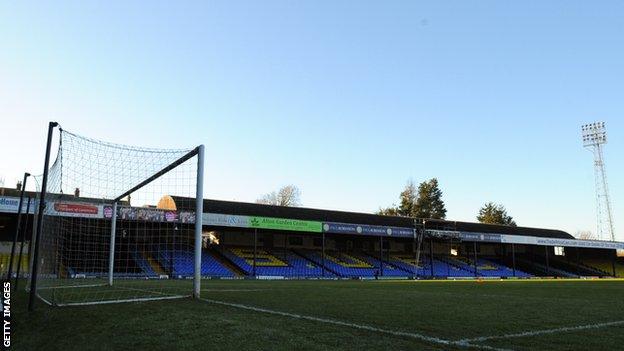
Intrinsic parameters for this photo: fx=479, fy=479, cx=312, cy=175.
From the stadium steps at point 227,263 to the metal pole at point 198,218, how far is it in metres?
26.5

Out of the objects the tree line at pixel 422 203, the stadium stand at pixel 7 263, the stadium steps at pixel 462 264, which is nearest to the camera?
the stadium stand at pixel 7 263

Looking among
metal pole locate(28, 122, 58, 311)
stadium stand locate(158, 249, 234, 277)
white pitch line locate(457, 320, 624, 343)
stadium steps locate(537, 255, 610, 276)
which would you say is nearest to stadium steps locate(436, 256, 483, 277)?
stadium steps locate(537, 255, 610, 276)

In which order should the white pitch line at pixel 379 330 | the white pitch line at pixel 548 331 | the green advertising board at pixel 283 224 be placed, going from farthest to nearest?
the green advertising board at pixel 283 224 → the white pitch line at pixel 548 331 → the white pitch line at pixel 379 330

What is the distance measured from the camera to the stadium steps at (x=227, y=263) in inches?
1474

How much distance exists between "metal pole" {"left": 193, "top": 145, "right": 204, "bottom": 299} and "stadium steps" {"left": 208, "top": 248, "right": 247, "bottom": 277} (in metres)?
26.5

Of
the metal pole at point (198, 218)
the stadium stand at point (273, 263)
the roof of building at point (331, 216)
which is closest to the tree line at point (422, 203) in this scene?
the roof of building at point (331, 216)

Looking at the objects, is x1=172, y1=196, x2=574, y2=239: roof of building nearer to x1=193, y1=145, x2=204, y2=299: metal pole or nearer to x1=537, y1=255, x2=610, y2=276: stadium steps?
x1=537, y1=255, x2=610, y2=276: stadium steps

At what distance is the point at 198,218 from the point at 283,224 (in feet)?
90.8

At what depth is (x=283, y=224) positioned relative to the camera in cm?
3853

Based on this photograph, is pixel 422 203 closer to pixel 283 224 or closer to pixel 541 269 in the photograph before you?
pixel 541 269

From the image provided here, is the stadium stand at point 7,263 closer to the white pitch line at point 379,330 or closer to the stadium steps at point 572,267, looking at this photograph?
the white pitch line at point 379,330

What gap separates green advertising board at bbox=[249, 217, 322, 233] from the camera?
122 ft

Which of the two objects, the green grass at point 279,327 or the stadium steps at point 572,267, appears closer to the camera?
the green grass at point 279,327

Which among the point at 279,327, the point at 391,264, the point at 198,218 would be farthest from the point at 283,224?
the point at 279,327
